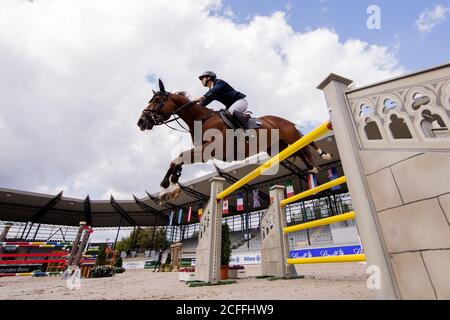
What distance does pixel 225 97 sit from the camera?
355 cm

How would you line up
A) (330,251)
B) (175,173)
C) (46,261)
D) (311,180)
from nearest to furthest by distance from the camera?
(175,173) → (311,180) → (46,261) → (330,251)

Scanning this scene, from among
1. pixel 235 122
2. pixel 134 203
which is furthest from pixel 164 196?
pixel 134 203

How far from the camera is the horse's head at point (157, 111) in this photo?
368 centimetres

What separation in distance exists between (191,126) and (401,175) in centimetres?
290

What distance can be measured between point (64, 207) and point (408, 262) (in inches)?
1330

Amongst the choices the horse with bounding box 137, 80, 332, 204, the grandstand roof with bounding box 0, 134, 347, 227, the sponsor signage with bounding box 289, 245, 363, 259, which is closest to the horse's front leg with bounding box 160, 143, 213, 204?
the horse with bounding box 137, 80, 332, 204

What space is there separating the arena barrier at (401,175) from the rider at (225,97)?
1.64 m

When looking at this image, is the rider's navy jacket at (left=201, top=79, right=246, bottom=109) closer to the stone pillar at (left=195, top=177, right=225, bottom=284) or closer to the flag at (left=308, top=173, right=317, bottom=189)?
the flag at (left=308, top=173, right=317, bottom=189)

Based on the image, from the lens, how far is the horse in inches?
138

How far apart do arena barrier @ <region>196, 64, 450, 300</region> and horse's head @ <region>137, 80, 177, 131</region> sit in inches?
104

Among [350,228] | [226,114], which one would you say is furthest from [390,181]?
[350,228]

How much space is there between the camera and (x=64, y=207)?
1089 inches

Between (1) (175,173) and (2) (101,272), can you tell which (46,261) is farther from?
(1) (175,173)
